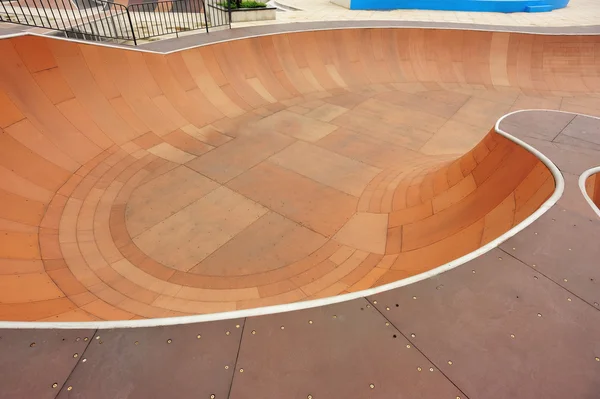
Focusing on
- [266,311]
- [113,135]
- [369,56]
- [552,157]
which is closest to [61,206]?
[113,135]

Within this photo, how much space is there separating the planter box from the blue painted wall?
23.9 ft

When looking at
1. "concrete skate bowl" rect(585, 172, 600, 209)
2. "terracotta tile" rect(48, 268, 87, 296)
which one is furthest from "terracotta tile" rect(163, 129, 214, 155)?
"concrete skate bowl" rect(585, 172, 600, 209)

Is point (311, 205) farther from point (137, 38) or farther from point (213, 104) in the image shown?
point (137, 38)

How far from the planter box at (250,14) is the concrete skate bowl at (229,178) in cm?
324

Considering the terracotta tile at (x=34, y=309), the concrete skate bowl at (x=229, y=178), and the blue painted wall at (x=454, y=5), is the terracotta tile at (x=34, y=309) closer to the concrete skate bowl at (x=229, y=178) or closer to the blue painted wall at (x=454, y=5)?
the concrete skate bowl at (x=229, y=178)

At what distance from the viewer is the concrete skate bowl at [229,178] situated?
582 centimetres

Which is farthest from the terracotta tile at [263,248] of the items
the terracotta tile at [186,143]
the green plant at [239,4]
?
the green plant at [239,4]

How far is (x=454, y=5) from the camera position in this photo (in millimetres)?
21484

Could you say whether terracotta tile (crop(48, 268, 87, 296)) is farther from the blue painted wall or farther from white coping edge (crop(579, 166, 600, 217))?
the blue painted wall

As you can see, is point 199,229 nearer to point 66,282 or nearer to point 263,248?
point 263,248

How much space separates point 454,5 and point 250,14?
1415 cm

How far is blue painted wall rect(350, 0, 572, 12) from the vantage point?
21.4 m

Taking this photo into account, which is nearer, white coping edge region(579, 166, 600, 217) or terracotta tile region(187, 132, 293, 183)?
white coping edge region(579, 166, 600, 217)

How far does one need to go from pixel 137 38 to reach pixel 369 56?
10.6 metres
